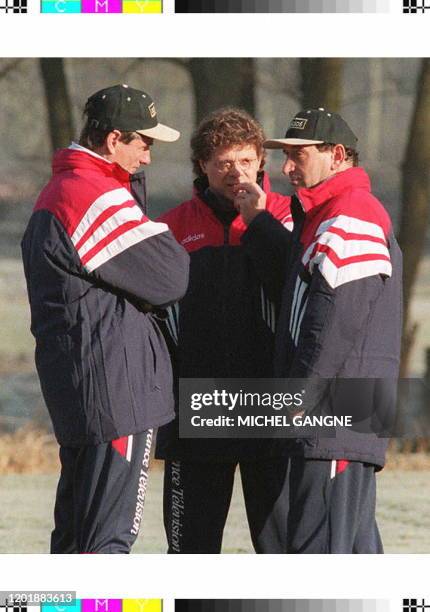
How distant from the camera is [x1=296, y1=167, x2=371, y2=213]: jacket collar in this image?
384cm

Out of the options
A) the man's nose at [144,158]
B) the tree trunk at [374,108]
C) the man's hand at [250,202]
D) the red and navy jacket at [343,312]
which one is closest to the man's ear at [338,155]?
the red and navy jacket at [343,312]

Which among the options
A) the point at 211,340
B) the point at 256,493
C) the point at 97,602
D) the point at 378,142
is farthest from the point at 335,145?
the point at 378,142

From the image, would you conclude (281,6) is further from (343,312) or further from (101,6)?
(343,312)

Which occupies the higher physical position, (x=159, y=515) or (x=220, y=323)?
(x=220, y=323)

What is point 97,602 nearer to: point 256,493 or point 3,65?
point 256,493

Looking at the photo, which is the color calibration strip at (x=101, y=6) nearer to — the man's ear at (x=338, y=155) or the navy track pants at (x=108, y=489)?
the man's ear at (x=338, y=155)

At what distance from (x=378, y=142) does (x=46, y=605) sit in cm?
409

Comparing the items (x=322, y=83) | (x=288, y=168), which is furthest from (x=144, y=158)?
(x=322, y=83)

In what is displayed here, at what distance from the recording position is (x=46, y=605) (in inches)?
156

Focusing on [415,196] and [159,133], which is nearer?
[159,133]

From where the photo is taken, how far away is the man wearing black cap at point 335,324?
3.69 meters

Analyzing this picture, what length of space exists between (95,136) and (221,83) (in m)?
3.18

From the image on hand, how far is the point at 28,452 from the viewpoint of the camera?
7.05m

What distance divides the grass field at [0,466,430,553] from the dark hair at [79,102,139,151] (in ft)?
5.35
